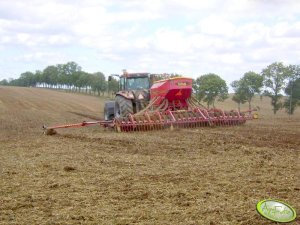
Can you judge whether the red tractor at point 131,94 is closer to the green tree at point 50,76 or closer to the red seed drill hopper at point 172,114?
the red seed drill hopper at point 172,114

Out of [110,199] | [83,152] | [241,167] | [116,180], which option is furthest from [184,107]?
[110,199]

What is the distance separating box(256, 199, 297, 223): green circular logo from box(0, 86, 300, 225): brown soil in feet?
0.28

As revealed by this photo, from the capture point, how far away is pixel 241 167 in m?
7.49

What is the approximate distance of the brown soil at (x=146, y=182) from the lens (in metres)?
4.77

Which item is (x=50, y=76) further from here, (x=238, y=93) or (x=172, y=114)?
(x=172, y=114)

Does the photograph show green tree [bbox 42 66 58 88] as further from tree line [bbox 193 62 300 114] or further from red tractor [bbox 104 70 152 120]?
red tractor [bbox 104 70 152 120]

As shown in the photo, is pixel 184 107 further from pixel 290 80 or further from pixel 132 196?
pixel 290 80

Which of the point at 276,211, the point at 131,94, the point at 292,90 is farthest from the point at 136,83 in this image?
the point at 292,90

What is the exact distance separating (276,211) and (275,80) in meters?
49.5

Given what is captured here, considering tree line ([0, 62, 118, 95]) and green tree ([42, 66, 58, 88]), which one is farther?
green tree ([42, 66, 58, 88])

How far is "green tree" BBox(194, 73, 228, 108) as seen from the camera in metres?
53.7

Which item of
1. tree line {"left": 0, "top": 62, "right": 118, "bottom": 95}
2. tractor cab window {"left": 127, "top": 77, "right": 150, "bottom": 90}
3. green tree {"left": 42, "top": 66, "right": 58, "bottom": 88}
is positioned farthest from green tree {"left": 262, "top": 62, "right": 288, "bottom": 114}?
green tree {"left": 42, "top": 66, "right": 58, "bottom": 88}

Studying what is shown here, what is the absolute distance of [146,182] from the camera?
20.9ft

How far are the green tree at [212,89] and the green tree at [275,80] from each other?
477cm
